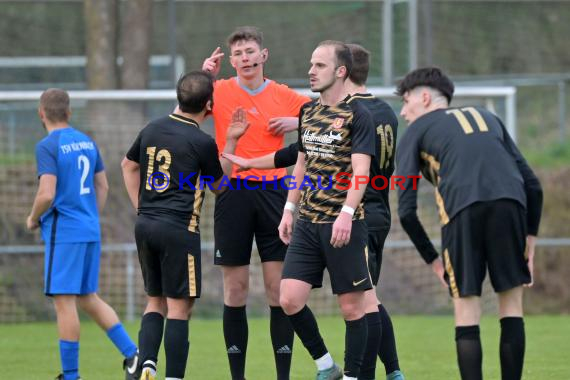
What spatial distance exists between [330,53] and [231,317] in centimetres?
196

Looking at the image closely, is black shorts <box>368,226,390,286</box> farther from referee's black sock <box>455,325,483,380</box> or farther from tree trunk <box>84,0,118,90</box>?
tree trunk <box>84,0,118,90</box>

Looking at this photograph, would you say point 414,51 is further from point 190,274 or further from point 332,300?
point 190,274

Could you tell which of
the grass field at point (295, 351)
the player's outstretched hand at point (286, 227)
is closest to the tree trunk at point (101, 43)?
the grass field at point (295, 351)

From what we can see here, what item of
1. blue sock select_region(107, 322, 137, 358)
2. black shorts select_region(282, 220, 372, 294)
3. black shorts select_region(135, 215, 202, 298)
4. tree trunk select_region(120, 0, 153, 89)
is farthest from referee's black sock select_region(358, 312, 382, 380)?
tree trunk select_region(120, 0, 153, 89)

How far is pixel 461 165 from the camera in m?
Result: 5.66

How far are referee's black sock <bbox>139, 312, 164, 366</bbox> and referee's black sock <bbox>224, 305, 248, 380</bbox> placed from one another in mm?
550

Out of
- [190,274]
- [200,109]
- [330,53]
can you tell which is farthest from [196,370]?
[330,53]

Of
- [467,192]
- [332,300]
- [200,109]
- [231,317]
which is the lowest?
[332,300]

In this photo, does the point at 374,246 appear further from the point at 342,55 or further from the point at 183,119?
the point at 183,119

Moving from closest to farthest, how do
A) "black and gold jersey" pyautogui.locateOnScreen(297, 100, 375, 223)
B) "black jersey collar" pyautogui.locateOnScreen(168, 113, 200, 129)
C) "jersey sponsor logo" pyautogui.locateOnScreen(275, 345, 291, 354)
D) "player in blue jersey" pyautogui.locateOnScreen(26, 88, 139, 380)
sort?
1. "black and gold jersey" pyautogui.locateOnScreen(297, 100, 375, 223)
2. "black jersey collar" pyautogui.locateOnScreen(168, 113, 200, 129)
3. "jersey sponsor logo" pyautogui.locateOnScreen(275, 345, 291, 354)
4. "player in blue jersey" pyautogui.locateOnScreen(26, 88, 139, 380)

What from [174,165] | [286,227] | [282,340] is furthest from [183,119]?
[282,340]

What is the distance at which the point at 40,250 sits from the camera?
1260 cm

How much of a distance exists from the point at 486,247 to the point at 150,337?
7.42ft

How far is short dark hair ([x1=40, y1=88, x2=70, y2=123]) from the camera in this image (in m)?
7.42
